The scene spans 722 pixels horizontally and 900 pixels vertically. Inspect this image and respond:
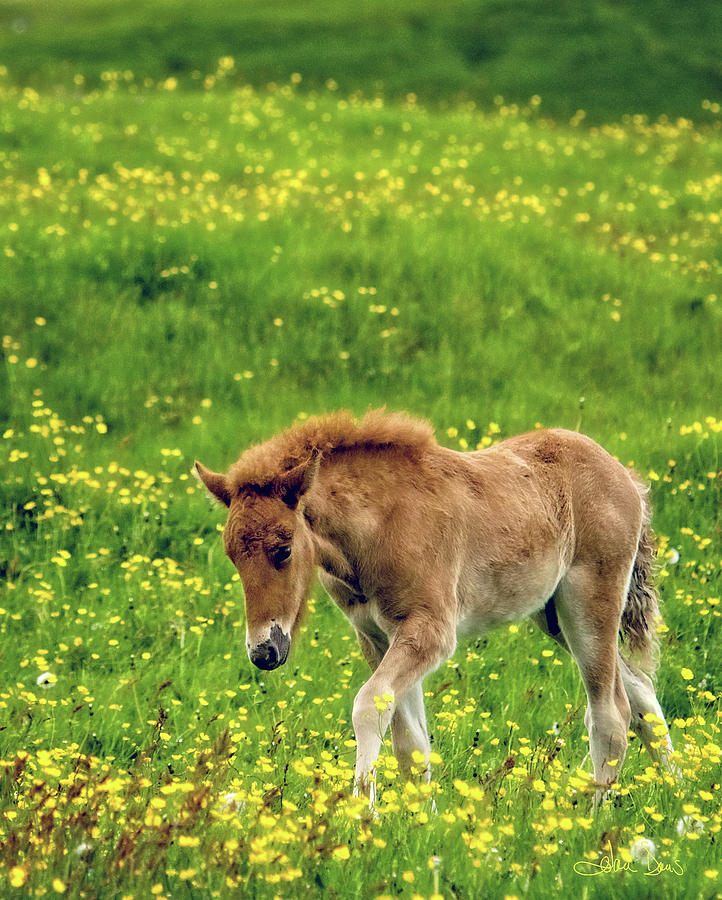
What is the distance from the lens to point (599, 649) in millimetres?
5934

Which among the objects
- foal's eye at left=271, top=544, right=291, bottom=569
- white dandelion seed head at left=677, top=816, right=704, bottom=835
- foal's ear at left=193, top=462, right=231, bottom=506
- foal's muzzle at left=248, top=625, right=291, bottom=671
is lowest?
white dandelion seed head at left=677, top=816, right=704, bottom=835

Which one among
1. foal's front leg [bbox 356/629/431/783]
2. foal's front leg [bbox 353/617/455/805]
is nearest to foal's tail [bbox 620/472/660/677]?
foal's front leg [bbox 356/629/431/783]

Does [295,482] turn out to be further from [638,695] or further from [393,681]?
[638,695]

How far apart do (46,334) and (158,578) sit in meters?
4.87

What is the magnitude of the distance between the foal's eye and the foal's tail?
100 inches

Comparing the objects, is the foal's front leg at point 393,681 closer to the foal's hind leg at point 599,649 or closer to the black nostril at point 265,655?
the black nostril at point 265,655

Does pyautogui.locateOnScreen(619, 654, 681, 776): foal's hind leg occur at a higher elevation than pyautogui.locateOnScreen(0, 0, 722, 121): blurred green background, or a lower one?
higher

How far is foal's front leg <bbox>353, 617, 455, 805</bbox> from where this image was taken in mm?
4699

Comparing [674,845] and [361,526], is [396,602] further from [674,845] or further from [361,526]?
[674,845]

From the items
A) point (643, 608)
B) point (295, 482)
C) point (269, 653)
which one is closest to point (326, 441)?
point (295, 482)

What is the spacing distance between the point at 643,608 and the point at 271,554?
277 centimetres

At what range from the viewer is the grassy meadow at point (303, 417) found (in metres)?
4.14

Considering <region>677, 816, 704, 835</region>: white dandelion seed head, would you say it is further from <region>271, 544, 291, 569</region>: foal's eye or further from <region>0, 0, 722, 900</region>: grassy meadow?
<region>271, 544, 291, 569</region>: foal's eye
